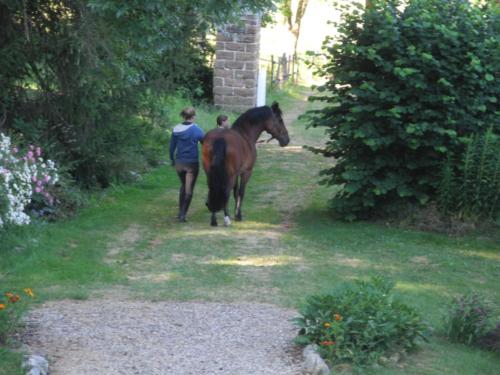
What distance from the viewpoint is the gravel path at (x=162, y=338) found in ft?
22.4

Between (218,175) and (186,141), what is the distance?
98 centimetres

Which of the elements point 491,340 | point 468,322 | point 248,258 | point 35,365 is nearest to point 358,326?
point 468,322

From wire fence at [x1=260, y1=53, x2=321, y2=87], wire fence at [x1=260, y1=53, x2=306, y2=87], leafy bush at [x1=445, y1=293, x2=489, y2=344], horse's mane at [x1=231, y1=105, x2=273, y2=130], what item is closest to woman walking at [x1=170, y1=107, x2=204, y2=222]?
horse's mane at [x1=231, y1=105, x2=273, y2=130]

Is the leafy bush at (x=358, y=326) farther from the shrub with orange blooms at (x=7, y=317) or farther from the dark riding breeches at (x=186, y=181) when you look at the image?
the dark riding breeches at (x=186, y=181)

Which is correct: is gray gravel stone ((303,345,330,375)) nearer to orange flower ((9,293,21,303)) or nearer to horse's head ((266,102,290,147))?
orange flower ((9,293,21,303))

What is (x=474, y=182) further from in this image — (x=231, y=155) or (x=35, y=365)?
(x=35, y=365)

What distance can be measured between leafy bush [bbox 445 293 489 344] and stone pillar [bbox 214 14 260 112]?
61.8 feet

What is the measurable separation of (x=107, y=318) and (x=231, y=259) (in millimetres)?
3421

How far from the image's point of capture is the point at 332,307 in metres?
7.32

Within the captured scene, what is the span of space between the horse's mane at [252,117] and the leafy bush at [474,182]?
3.09 m

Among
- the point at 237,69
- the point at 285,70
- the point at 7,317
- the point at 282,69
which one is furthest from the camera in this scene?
the point at 285,70

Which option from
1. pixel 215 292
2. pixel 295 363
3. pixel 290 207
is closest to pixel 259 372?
pixel 295 363

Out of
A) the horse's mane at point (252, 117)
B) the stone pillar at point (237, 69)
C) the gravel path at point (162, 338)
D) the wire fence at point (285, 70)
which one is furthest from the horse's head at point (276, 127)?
the wire fence at point (285, 70)

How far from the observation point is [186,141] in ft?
44.2
